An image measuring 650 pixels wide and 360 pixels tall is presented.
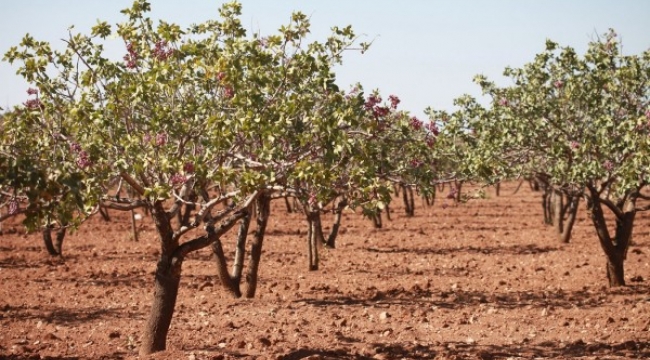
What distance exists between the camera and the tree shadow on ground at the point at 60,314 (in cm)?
Answer: 1530

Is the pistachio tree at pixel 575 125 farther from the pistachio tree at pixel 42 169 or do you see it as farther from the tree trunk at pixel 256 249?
the pistachio tree at pixel 42 169

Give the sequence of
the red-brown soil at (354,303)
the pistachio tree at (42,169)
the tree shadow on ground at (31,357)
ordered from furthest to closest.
→ the red-brown soil at (354,303)
the tree shadow on ground at (31,357)
the pistachio tree at (42,169)

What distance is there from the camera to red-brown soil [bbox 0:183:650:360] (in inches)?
481

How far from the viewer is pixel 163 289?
440 inches

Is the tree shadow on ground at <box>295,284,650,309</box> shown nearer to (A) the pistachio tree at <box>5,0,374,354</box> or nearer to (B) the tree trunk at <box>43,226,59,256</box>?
(A) the pistachio tree at <box>5,0,374,354</box>

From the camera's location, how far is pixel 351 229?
35.5 m

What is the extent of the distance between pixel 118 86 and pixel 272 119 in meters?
2.24

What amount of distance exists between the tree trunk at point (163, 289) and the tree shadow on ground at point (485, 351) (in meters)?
1.91

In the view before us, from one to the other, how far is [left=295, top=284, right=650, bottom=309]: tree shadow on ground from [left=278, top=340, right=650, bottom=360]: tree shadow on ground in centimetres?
359

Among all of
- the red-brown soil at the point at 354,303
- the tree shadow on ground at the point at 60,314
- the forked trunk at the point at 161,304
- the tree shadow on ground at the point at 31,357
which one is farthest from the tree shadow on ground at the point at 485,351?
the tree shadow on ground at the point at 60,314

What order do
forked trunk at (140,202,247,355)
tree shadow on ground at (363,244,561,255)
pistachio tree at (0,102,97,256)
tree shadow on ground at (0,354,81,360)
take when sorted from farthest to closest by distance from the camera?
1. tree shadow on ground at (363,244,561,255)
2. tree shadow on ground at (0,354,81,360)
3. forked trunk at (140,202,247,355)
4. pistachio tree at (0,102,97,256)

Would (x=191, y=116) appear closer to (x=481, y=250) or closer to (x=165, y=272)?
(x=165, y=272)

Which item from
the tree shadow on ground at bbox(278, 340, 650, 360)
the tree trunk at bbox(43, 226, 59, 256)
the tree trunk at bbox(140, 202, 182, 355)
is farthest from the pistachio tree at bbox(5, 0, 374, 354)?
the tree trunk at bbox(43, 226, 59, 256)

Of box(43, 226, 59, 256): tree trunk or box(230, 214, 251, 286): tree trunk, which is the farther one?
box(43, 226, 59, 256): tree trunk
